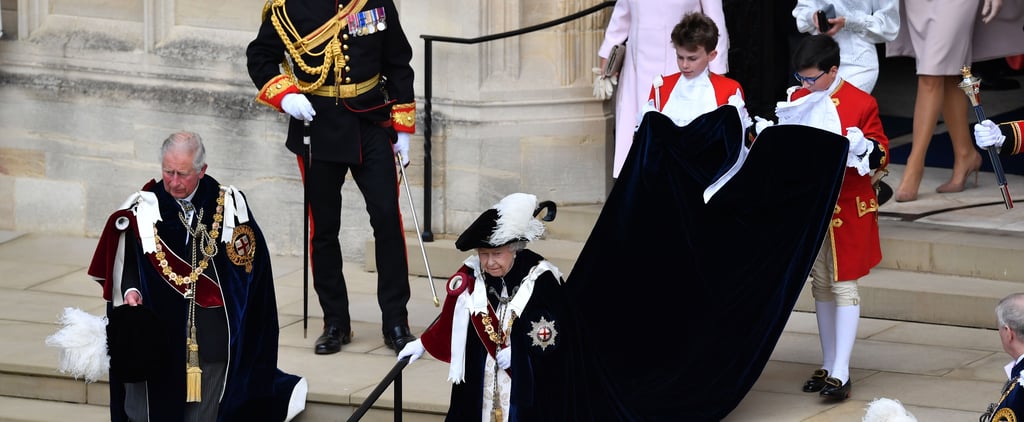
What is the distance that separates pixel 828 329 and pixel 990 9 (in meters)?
Result: 2.87

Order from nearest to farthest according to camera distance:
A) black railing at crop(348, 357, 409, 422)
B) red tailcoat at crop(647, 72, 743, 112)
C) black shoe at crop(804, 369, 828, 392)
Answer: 1. black railing at crop(348, 357, 409, 422)
2. black shoe at crop(804, 369, 828, 392)
3. red tailcoat at crop(647, 72, 743, 112)

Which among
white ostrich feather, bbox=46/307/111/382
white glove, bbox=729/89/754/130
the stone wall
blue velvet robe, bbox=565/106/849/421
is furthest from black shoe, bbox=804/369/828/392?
white ostrich feather, bbox=46/307/111/382

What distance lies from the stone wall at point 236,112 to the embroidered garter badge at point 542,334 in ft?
12.4

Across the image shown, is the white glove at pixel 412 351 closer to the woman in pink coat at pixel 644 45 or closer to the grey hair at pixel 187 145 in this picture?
the grey hair at pixel 187 145

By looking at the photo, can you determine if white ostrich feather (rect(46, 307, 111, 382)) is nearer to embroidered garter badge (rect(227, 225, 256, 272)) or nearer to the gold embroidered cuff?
embroidered garter badge (rect(227, 225, 256, 272))

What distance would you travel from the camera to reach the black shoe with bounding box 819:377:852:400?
7316mm

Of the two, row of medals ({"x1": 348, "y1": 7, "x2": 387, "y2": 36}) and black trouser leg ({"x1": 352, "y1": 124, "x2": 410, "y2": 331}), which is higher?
row of medals ({"x1": 348, "y1": 7, "x2": 387, "y2": 36})

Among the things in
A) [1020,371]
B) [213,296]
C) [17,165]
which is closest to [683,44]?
[213,296]

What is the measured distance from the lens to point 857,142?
7.15m

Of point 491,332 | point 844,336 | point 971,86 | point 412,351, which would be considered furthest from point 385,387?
point 971,86

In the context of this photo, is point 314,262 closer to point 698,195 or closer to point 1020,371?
point 698,195

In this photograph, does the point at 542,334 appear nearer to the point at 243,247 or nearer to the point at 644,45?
the point at 243,247

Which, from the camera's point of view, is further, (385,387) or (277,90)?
(277,90)

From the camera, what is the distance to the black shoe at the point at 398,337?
8180 mm
